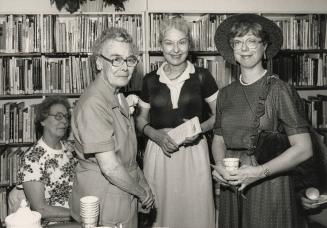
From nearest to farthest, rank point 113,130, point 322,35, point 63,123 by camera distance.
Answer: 1. point 113,130
2. point 63,123
3. point 322,35

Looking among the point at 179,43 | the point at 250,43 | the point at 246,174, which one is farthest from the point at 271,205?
the point at 179,43

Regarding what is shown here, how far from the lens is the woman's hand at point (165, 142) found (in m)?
2.69

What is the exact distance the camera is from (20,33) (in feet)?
12.6

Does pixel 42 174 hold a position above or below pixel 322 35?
below

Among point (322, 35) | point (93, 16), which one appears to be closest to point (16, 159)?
point (93, 16)

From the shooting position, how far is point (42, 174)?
101 inches

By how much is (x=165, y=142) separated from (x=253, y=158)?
817 mm

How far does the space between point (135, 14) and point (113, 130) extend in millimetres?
2370

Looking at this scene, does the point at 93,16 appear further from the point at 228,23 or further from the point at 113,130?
the point at 113,130

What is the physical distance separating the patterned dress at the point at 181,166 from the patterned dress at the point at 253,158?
0.62 meters

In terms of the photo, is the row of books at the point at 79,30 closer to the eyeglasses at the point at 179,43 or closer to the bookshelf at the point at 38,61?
the bookshelf at the point at 38,61

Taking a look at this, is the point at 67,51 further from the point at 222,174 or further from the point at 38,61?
the point at 222,174

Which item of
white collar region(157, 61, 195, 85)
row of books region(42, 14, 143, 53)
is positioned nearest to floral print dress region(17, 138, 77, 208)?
white collar region(157, 61, 195, 85)

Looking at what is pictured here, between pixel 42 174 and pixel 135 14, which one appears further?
pixel 135 14
